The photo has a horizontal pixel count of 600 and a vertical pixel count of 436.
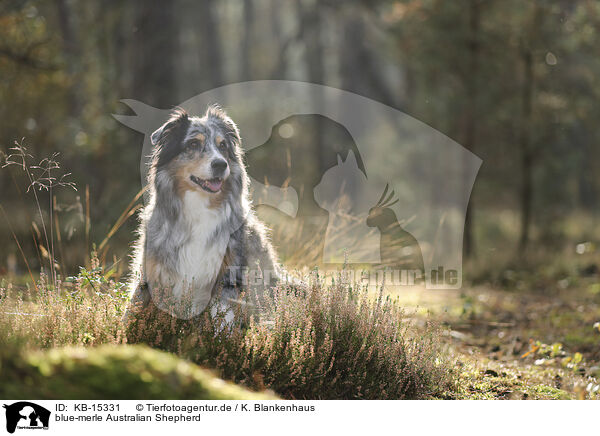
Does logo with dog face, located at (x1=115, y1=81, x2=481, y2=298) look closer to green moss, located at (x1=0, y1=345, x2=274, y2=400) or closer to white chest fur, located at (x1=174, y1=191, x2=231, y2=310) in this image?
white chest fur, located at (x1=174, y1=191, x2=231, y2=310)

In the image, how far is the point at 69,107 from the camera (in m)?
11.3

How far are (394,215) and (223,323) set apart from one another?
7.06m

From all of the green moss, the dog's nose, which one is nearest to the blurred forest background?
the dog's nose

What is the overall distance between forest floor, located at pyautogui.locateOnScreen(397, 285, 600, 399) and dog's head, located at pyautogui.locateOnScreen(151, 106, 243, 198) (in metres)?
1.92

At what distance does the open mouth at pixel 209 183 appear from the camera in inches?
157

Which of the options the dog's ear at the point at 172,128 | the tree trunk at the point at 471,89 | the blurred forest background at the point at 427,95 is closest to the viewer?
the dog's ear at the point at 172,128

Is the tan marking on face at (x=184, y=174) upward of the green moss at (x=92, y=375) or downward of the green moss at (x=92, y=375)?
upward

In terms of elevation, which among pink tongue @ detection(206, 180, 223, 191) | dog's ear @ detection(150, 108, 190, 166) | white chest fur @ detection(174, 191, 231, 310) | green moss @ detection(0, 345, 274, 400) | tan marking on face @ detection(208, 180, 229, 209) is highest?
dog's ear @ detection(150, 108, 190, 166)

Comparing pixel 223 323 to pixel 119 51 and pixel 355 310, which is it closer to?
pixel 355 310

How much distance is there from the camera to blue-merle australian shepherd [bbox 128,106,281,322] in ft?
13.0

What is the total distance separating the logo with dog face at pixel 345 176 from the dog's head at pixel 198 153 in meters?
0.53

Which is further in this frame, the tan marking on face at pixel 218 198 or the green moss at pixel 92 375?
the tan marking on face at pixel 218 198
